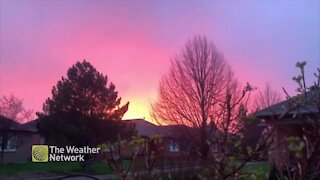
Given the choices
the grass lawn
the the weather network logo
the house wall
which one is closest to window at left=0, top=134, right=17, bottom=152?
the house wall

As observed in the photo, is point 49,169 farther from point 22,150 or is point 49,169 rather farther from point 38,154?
point 38,154

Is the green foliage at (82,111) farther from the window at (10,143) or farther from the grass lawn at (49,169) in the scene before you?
the window at (10,143)

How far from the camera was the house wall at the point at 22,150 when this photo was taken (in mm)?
31750

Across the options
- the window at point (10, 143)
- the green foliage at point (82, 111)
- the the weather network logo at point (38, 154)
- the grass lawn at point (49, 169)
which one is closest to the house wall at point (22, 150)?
the window at point (10, 143)

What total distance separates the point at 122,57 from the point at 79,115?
7.96 m

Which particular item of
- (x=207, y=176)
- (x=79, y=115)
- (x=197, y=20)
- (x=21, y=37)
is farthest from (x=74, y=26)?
(x=207, y=176)

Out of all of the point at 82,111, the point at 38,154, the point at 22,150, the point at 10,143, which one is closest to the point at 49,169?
the point at 82,111

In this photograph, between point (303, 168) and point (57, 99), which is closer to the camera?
point (303, 168)

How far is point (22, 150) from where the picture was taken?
110 ft

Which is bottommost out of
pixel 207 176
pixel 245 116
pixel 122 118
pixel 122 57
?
pixel 207 176

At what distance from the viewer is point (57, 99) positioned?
26.9 meters

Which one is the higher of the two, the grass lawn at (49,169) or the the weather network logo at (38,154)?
the the weather network logo at (38,154)

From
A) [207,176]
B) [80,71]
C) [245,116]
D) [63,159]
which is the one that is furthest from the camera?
[63,159]

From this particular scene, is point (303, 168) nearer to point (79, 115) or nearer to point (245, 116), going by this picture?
point (245, 116)
